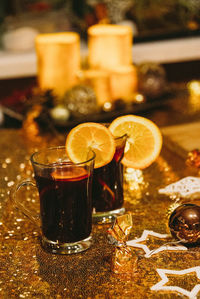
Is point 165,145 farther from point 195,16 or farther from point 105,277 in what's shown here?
point 195,16

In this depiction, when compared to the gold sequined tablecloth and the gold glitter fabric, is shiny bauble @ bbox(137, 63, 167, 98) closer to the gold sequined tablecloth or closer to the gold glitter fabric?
the gold sequined tablecloth

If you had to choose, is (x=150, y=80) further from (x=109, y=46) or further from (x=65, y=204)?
(x=65, y=204)

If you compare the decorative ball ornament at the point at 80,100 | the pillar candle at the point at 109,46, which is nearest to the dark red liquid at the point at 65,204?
the decorative ball ornament at the point at 80,100

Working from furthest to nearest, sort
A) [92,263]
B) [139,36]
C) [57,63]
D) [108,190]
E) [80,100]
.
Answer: [139,36], [57,63], [80,100], [108,190], [92,263]

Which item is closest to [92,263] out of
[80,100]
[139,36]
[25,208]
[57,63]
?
[25,208]

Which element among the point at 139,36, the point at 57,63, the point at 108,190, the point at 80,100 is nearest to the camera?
the point at 108,190

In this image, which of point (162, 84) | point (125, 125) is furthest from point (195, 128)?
point (125, 125)
